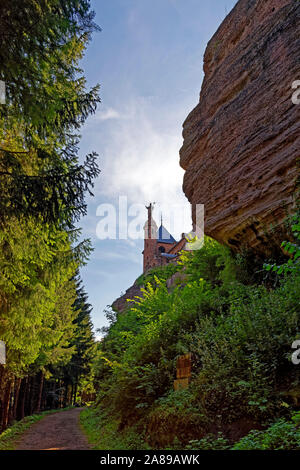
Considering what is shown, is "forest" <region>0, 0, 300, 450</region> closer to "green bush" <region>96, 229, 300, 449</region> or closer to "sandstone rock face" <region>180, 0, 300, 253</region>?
"green bush" <region>96, 229, 300, 449</region>

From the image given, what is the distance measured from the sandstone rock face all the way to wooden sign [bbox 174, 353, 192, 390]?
12.5ft

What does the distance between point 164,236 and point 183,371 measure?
47222mm

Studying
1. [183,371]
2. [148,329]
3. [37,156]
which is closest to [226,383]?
[183,371]

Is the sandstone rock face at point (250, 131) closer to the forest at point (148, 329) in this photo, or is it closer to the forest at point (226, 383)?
the forest at point (148, 329)

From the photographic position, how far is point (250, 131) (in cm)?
838

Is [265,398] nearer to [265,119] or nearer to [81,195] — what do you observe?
[81,195]

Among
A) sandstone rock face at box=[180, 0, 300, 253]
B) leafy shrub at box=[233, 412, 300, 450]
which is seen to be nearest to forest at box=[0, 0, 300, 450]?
leafy shrub at box=[233, 412, 300, 450]

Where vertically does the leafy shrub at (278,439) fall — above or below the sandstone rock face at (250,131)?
below

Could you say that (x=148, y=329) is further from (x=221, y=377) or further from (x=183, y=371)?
(x=221, y=377)

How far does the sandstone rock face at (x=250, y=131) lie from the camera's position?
739 cm

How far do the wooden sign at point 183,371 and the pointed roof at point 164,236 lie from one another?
4285 cm

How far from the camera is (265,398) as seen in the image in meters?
4.15

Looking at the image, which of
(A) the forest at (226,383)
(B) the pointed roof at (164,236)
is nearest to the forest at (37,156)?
(A) the forest at (226,383)

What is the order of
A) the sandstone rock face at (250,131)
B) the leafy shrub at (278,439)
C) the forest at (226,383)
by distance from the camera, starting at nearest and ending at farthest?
1. the leafy shrub at (278,439)
2. the forest at (226,383)
3. the sandstone rock face at (250,131)
